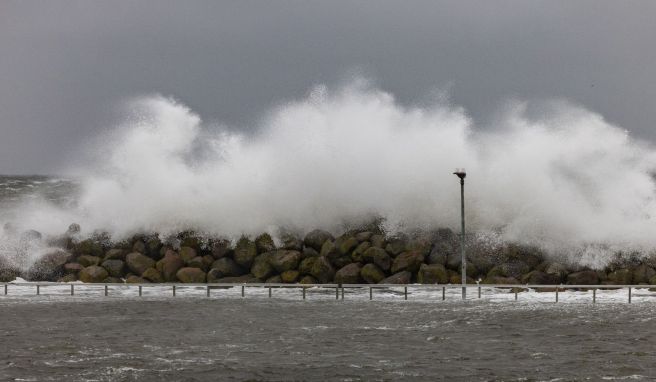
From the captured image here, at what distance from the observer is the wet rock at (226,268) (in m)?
27.8

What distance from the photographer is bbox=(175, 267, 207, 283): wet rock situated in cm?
2744

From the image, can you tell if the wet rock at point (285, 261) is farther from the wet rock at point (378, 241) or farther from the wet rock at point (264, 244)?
the wet rock at point (378, 241)

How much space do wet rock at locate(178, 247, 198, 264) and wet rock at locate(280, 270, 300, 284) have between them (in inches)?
156

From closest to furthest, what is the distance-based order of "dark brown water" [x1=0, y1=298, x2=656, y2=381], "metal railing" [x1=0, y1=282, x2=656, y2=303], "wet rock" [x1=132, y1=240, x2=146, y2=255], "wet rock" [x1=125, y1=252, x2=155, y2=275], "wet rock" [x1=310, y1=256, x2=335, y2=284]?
"dark brown water" [x1=0, y1=298, x2=656, y2=381], "metal railing" [x1=0, y1=282, x2=656, y2=303], "wet rock" [x1=310, y1=256, x2=335, y2=284], "wet rock" [x1=125, y1=252, x2=155, y2=275], "wet rock" [x1=132, y1=240, x2=146, y2=255]

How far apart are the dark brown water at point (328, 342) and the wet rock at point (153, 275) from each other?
22.0 ft

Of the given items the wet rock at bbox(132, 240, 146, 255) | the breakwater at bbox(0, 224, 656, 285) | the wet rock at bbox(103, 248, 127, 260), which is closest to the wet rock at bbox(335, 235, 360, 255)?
the breakwater at bbox(0, 224, 656, 285)

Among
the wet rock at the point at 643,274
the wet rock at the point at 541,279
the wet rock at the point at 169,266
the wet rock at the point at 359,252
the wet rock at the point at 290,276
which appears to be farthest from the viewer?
the wet rock at the point at 169,266

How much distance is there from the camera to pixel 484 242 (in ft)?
93.4

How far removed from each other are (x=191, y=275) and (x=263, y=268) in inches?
104

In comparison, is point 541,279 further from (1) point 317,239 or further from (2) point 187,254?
(2) point 187,254

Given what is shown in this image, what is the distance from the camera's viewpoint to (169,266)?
92.0 ft

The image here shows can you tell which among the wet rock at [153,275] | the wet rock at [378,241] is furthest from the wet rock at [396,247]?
the wet rock at [153,275]

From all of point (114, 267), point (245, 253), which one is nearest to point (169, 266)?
point (114, 267)

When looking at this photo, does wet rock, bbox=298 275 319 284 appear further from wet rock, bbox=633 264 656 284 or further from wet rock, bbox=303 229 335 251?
wet rock, bbox=633 264 656 284
